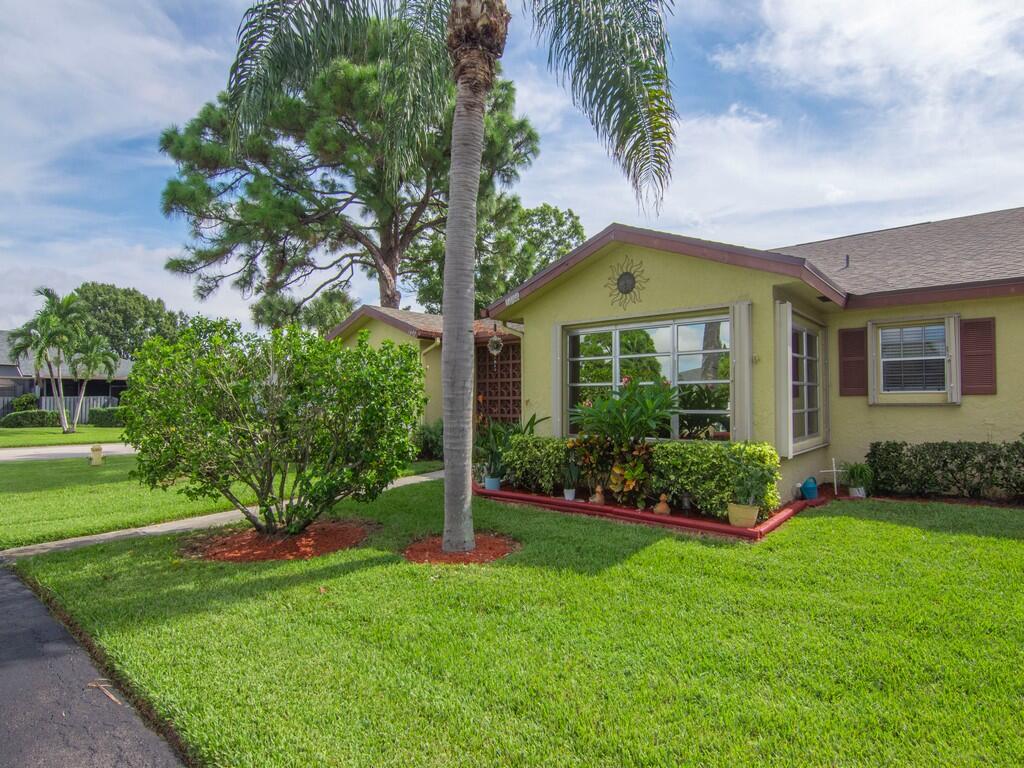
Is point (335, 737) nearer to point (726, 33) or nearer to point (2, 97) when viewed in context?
point (726, 33)

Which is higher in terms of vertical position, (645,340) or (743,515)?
(645,340)

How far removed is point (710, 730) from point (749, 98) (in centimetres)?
967

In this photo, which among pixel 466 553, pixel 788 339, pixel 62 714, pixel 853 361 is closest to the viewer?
pixel 62 714

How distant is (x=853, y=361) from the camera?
8.74 meters

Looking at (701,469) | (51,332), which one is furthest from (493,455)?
(51,332)

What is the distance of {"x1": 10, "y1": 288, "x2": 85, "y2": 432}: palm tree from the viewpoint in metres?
24.7

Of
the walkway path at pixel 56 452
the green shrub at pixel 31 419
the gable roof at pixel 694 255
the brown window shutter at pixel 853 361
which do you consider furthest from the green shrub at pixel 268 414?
the green shrub at pixel 31 419

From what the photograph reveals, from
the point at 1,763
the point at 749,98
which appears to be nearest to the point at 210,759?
the point at 1,763

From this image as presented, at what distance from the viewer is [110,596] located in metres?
4.48

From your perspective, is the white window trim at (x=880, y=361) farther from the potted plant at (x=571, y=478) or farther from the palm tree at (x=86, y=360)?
the palm tree at (x=86, y=360)

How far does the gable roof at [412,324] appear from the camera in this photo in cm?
1295

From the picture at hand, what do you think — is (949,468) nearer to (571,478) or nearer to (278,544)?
(571,478)

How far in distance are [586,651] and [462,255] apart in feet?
12.9

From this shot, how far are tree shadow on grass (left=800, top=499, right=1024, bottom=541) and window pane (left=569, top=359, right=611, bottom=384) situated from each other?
338 centimetres
